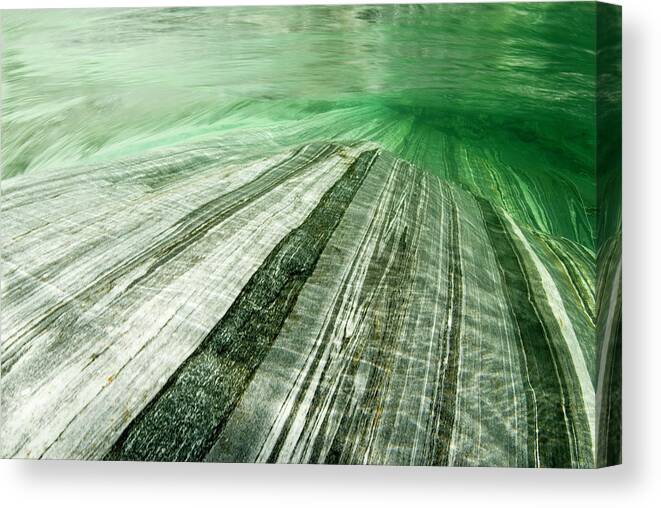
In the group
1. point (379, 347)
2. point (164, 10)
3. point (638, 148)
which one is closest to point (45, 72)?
point (164, 10)

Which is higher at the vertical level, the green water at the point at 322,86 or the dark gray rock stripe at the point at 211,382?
the green water at the point at 322,86

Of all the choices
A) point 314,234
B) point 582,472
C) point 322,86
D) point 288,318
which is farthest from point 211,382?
point 582,472

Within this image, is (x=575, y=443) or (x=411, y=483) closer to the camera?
(x=575, y=443)

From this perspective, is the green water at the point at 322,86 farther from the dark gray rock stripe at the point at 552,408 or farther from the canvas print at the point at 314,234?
the dark gray rock stripe at the point at 552,408

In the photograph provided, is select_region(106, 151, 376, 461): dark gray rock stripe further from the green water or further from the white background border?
the green water

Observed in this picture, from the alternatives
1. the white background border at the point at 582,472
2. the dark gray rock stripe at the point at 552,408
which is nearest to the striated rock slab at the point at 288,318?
the dark gray rock stripe at the point at 552,408

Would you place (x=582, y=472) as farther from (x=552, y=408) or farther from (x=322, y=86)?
(x=322, y=86)

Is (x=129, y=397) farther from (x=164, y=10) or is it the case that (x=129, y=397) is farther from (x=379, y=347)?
(x=164, y=10)
